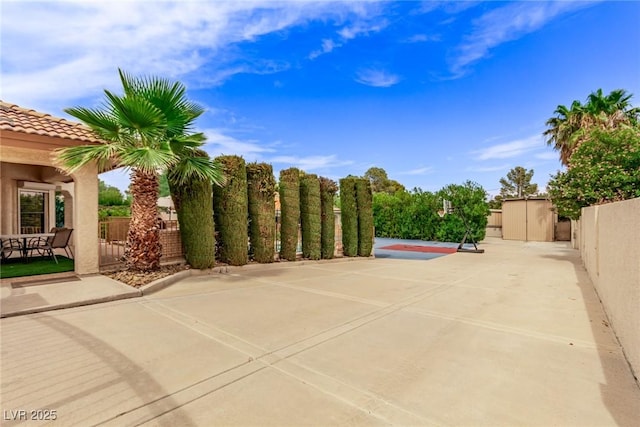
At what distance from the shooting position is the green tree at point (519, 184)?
46688 mm

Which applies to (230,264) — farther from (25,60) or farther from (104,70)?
(25,60)

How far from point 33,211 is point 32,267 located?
6.28 metres

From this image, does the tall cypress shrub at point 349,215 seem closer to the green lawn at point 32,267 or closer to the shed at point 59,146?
the shed at point 59,146

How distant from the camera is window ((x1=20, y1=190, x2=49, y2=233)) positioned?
11789mm

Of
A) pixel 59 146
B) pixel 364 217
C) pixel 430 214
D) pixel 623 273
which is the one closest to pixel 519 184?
pixel 430 214

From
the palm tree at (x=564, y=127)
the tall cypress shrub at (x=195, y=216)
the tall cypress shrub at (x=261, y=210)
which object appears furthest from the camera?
the palm tree at (x=564, y=127)

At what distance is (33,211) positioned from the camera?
12164 mm

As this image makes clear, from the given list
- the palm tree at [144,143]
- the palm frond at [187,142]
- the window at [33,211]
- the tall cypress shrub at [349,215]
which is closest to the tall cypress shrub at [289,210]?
the tall cypress shrub at [349,215]

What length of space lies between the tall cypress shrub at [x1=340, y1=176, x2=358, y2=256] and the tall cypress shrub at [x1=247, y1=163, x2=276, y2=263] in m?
3.33

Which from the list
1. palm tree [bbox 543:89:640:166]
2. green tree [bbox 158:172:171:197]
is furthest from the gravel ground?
palm tree [bbox 543:89:640:166]

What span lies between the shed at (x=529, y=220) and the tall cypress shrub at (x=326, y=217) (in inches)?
635

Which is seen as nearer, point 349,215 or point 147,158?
point 147,158

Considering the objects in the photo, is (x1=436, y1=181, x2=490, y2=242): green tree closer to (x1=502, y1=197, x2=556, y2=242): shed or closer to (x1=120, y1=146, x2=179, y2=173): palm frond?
(x1=502, y1=197, x2=556, y2=242): shed

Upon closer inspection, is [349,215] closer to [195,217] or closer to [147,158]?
[195,217]
